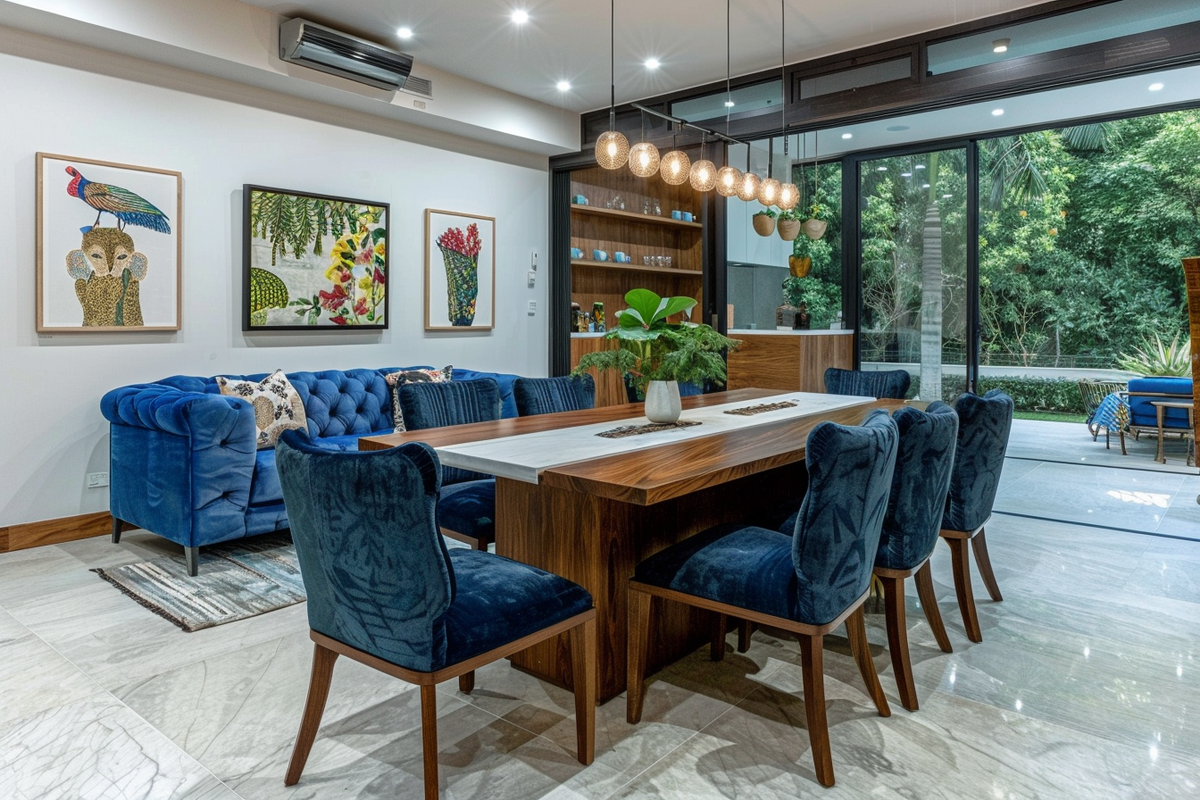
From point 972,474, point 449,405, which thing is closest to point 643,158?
point 449,405

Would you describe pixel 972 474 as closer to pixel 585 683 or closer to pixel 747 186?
pixel 585 683

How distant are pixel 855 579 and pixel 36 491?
3.99 meters

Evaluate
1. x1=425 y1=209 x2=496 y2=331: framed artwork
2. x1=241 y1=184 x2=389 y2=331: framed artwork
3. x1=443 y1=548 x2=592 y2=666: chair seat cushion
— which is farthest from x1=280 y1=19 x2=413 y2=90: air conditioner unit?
x1=443 y1=548 x2=592 y2=666: chair seat cushion

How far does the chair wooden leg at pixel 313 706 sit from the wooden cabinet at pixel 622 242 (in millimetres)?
A: 4728

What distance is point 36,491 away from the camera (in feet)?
12.9

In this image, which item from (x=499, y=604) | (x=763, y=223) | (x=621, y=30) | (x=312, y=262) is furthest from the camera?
(x=763, y=223)

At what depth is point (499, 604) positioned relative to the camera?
5.73ft

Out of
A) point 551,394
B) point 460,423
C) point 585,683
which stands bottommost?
point 585,683

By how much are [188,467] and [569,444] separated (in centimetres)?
207

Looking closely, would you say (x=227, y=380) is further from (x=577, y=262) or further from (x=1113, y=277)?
(x=1113, y=277)

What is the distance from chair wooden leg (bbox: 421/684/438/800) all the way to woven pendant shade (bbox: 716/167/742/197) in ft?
10.1

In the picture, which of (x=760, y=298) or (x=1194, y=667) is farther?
(x=760, y=298)

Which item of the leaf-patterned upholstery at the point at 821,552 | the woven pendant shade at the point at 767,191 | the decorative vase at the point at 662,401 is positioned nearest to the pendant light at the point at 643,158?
the woven pendant shade at the point at 767,191

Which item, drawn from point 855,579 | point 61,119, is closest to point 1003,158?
point 855,579
